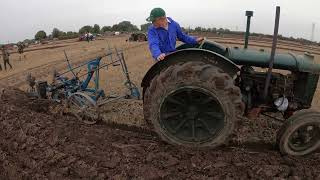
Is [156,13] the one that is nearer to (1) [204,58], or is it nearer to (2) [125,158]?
(1) [204,58]

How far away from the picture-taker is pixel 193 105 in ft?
18.9

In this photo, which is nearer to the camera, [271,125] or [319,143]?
[319,143]

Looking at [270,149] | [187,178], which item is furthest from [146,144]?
[270,149]

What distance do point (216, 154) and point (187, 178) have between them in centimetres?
67

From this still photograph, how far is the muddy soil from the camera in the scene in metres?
5.32

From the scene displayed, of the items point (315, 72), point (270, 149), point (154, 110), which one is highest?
point (315, 72)

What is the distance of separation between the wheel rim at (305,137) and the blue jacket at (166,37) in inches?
73.2

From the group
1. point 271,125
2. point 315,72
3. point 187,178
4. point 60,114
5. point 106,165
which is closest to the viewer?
point 187,178

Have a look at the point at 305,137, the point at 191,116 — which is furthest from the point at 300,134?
the point at 191,116

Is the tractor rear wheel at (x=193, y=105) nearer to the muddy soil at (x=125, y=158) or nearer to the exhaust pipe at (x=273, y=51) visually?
the muddy soil at (x=125, y=158)

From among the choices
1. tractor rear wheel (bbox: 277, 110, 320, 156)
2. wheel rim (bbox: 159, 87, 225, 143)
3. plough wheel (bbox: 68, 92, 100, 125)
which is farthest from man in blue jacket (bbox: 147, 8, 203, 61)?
plough wheel (bbox: 68, 92, 100, 125)

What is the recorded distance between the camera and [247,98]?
614 centimetres

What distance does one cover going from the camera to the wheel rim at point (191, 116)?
568cm

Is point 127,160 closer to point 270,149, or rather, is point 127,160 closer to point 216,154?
point 216,154
